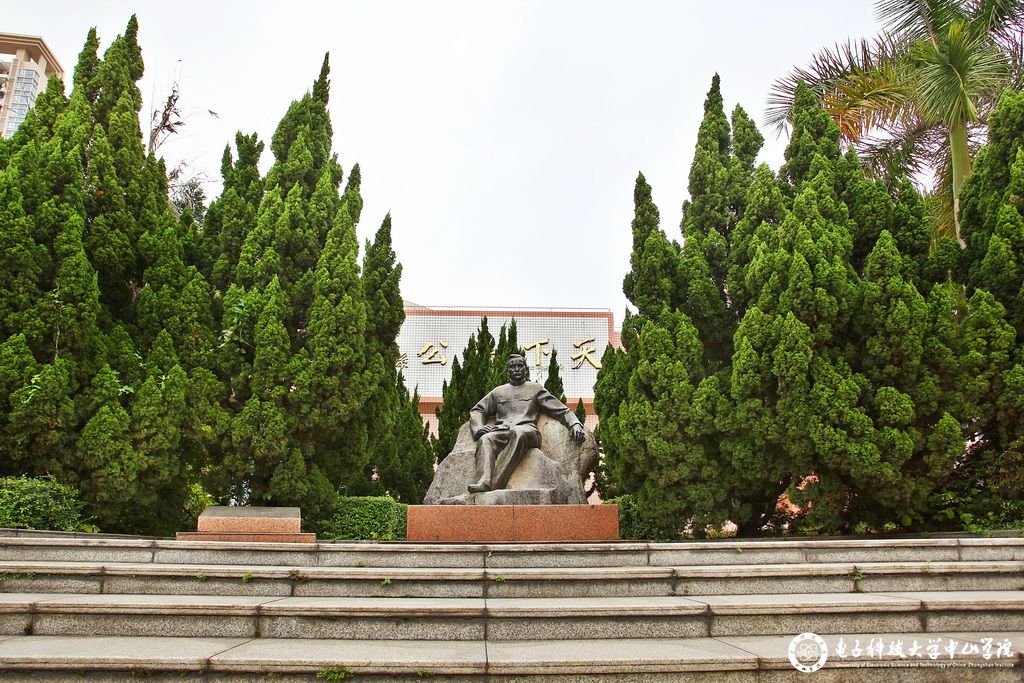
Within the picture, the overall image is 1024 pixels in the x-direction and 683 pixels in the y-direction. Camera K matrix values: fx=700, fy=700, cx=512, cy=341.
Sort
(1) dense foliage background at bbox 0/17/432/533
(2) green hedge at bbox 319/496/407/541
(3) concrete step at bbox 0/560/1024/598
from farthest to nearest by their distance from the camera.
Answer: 1. (2) green hedge at bbox 319/496/407/541
2. (1) dense foliage background at bbox 0/17/432/533
3. (3) concrete step at bbox 0/560/1024/598

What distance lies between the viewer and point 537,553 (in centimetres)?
532

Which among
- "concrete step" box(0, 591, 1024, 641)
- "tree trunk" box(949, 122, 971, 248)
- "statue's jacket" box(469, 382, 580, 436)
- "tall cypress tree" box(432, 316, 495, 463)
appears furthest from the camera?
"tall cypress tree" box(432, 316, 495, 463)

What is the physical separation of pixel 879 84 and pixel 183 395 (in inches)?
506

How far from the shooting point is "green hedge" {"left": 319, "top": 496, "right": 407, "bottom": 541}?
388 inches

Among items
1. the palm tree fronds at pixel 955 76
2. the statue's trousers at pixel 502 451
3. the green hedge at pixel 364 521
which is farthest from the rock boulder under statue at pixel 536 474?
the palm tree fronds at pixel 955 76

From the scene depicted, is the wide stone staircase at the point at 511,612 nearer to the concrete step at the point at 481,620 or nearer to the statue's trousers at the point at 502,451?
the concrete step at the point at 481,620

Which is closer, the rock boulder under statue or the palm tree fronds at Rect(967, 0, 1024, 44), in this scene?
the rock boulder under statue

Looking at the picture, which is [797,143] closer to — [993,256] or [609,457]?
Answer: [993,256]

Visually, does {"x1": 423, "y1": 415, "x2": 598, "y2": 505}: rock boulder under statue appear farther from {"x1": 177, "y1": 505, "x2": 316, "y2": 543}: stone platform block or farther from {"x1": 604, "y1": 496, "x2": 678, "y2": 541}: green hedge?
{"x1": 177, "y1": 505, "x2": 316, "y2": 543}: stone platform block

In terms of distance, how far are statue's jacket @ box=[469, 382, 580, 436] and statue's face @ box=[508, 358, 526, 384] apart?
0.11 metres

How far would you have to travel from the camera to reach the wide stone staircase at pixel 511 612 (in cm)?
331

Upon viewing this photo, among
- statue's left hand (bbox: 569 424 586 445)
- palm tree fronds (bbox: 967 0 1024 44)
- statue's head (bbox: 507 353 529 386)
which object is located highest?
palm tree fronds (bbox: 967 0 1024 44)

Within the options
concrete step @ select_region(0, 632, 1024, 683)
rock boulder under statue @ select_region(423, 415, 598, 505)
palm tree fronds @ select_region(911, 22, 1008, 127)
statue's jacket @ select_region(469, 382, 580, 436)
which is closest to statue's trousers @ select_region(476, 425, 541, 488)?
rock boulder under statue @ select_region(423, 415, 598, 505)

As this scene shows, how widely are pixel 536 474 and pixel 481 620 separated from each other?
390 cm
